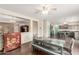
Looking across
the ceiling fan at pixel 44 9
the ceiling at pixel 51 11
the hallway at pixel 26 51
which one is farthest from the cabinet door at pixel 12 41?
the ceiling fan at pixel 44 9

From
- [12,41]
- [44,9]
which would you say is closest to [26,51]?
[12,41]

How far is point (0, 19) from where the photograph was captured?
220cm

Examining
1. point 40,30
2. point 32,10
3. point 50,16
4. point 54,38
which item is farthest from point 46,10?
point 54,38

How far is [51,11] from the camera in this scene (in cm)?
222

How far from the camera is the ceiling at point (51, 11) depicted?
2168 mm

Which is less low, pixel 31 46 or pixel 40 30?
pixel 40 30

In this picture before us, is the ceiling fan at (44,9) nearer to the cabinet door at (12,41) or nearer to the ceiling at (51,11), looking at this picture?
the ceiling at (51,11)

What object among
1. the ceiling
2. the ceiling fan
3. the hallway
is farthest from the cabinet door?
the ceiling fan

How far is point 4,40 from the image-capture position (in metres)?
2.25

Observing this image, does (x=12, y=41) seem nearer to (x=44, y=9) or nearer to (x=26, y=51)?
(x=26, y=51)
